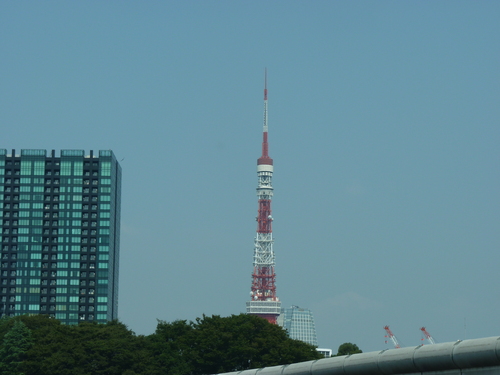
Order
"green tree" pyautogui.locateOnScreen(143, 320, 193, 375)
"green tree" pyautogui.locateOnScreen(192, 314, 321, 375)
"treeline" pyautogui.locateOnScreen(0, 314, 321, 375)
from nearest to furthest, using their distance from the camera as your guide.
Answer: "treeline" pyautogui.locateOnScreen(0, 314, 321, 375) < "green tree" pyautogui.locateOnScreen(143, 320, 193, 375) < "green tree" pyautogui.locateOnScreen(192, 314, 321, 375)

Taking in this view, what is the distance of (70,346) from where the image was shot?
132 m

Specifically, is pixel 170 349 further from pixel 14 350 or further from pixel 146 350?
pixel 14 350

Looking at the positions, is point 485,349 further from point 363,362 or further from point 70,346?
point 70,346

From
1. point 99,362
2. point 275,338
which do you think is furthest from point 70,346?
point 275,338

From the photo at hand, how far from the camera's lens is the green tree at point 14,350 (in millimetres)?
133250

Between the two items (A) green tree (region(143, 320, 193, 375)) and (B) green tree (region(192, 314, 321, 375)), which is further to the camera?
(B) green tree (region(192, 314, 321, 375))

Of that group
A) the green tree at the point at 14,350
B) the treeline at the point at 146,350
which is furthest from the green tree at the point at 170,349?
the green tree at the point at 14,350

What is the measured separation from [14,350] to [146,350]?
18.2 meters

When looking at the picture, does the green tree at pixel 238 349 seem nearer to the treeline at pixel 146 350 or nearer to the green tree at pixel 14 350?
the treeline at pixel 146 350

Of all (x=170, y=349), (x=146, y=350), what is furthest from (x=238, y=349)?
(x=146, y=350)


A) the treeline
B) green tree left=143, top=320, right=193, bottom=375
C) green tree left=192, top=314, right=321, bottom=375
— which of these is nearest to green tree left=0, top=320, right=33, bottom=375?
the treeline

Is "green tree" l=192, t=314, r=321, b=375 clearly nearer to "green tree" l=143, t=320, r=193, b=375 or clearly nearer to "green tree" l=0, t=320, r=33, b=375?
"green tree" l=143, t=320, r=193, b=375

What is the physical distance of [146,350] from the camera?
136m

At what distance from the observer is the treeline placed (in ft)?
425
